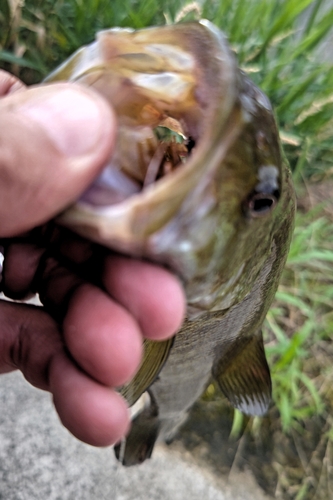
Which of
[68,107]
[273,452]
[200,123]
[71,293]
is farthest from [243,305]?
[273,452]

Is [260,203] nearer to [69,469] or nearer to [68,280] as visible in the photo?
[68,280]

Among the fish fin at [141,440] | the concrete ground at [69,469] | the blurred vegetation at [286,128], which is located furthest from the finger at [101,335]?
the blurred vegetation at [286,128]

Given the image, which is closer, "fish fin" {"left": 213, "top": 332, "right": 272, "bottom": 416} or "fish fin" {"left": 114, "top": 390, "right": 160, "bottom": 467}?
"fish fin" {"left": 213, "top": 332, "right": 272, "bottom": 416}

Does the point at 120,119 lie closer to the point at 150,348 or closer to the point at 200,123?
the point at 200,123

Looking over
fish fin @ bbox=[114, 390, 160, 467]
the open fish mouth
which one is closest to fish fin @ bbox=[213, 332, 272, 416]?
fish fin @ bbox=[114, 390, 160, 467]

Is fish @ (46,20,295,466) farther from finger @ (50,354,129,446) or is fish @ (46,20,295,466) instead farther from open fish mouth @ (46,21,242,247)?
finger @ (50,354,129,446)

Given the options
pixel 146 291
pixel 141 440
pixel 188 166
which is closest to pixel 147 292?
pixel 146 291
